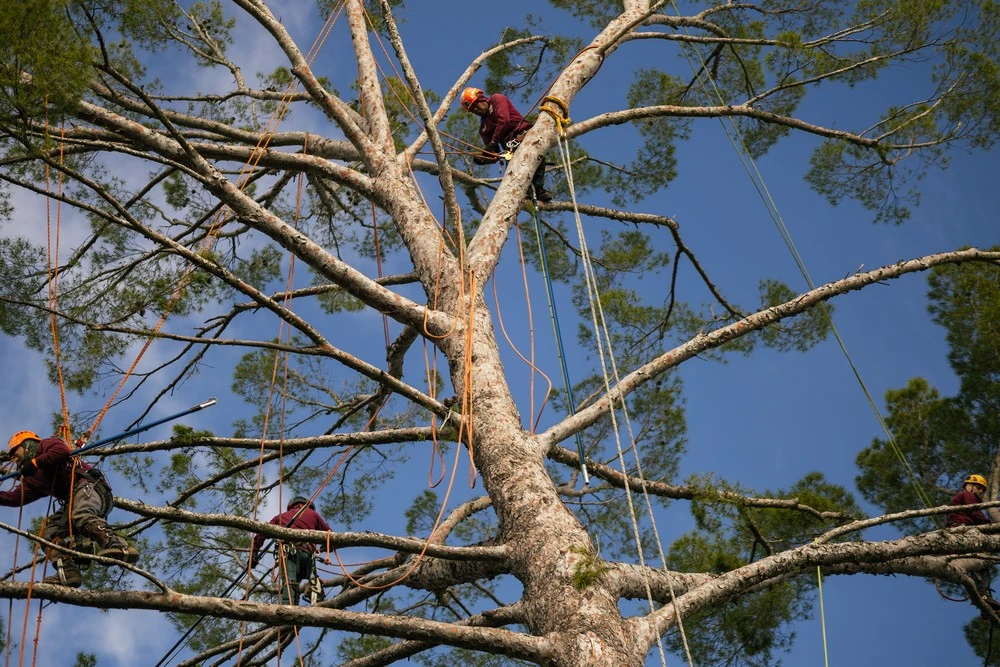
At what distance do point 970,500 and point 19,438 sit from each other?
566 cm

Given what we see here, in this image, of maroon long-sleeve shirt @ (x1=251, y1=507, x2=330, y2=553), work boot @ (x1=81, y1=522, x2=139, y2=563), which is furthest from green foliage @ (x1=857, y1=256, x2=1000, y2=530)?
work boot @ (x1=81, y1=522, x2=139, y2=563)

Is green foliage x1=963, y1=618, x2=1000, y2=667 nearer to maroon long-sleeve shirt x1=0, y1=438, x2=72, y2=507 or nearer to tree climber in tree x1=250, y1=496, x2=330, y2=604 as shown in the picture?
tree climber in tree x1=250, y1=496, x2=330, y2=604

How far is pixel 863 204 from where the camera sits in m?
8.36

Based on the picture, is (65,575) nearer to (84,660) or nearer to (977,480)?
(84,660)

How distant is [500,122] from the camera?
7.38 metres

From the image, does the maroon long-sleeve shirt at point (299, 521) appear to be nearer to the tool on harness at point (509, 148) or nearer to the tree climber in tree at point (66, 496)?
the tree climber in tree at point (66, 496)

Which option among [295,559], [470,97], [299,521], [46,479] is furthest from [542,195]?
[46,479]

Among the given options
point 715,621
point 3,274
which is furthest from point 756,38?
point 3,274

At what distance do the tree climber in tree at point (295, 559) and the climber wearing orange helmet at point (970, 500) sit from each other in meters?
3.97

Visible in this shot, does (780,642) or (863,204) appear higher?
(863,204)

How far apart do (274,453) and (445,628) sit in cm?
187

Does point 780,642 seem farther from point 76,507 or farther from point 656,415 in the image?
point 76,507

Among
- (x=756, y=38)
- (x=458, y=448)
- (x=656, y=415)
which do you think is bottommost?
(x=458, y=448)

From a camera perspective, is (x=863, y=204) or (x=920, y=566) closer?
(x=920, y=566)
